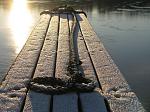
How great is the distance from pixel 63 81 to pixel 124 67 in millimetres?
3303

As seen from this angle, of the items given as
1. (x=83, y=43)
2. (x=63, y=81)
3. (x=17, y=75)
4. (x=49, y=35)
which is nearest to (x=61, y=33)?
(x=49, y=35)

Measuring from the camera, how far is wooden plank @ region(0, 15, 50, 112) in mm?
3141

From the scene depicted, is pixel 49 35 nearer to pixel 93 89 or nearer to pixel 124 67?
pixel 124 67

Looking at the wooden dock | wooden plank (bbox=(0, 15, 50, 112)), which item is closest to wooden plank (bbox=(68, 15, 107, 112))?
the wooden dock

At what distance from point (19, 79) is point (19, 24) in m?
7.73

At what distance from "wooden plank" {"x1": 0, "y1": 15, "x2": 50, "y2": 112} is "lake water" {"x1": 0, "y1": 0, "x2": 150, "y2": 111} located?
3.24ft

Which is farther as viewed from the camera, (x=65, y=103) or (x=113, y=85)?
(x=113, y=85)

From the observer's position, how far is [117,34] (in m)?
9.66

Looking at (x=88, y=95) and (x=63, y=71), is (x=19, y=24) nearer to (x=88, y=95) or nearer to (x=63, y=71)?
(x=63, y=71)

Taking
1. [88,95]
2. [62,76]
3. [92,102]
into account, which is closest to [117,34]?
[62,76]

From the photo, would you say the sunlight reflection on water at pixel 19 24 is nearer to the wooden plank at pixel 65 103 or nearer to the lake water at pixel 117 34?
the lake water at pixel 117 34

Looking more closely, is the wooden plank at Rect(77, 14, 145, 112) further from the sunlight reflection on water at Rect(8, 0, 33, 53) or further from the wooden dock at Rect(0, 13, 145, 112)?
the sunlight reflection on water at Rect(8, 0, 33, 53)

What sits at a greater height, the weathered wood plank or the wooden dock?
the weathered wood plank

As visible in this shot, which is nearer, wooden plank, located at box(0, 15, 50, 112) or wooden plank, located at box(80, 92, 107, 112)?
wooden plank, located at box(80, 92, 107, 112)
